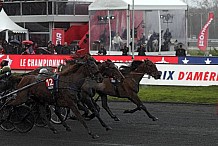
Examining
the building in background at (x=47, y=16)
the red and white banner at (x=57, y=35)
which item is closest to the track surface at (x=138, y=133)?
the red and white banner at (x=57, y=35)

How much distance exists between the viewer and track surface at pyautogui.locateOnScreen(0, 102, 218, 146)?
1165 cm

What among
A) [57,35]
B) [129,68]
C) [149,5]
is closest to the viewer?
[129,68]

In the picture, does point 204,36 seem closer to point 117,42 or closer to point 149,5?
point 149,5

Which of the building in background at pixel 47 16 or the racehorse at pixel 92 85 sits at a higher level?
the building in background at pixel 47 16

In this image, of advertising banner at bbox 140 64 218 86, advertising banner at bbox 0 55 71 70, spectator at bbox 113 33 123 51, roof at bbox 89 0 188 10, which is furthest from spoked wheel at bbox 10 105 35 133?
spectator at bbox 113 33 123 51

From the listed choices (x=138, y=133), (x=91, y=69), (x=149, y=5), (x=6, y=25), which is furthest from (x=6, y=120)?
(x=6, y=25)

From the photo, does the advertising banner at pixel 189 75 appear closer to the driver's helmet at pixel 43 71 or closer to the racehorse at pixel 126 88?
the racehorse at pixel 126 88

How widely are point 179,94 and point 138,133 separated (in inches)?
336

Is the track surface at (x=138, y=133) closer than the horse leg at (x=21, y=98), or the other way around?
the track surface at (x=138, y=133)

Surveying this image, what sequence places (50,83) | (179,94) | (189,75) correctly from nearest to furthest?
(50,83), (179,94), (189,75)

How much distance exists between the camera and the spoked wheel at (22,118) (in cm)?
1312

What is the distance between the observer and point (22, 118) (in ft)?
42.9

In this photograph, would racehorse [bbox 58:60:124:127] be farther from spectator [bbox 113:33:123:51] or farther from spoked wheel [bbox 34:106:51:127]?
spectator [bbox 113:33:123:51]

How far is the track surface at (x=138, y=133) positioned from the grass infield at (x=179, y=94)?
3212mm
